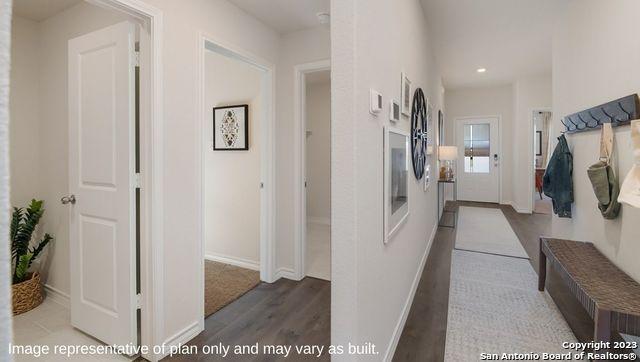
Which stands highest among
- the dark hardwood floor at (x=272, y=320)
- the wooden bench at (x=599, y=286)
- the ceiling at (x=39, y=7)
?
the ceiling at (x=39, y=7)

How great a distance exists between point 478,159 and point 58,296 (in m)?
7.80

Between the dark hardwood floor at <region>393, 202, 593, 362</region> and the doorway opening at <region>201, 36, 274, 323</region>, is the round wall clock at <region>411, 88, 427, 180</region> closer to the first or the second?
the dark hardwood floor at <region>393, 202, 593, 362</region>

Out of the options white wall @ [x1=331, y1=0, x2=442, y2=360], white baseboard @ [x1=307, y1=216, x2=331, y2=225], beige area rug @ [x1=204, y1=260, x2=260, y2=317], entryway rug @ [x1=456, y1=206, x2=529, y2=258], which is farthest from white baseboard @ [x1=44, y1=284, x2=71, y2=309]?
entryway rug @ [x1=456, y1=206, x2=529, y2=258]

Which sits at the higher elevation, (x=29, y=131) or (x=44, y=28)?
(x=44, y=28)

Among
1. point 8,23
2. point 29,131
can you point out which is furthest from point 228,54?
point 8,23

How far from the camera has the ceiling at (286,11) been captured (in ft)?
8.22

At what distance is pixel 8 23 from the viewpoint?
369mm

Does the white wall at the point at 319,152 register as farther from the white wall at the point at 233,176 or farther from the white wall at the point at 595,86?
the white wall at the point at 595,86

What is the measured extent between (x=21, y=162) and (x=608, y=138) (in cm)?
457

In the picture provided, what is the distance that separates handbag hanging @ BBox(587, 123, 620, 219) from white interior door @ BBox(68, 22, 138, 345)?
2955mm

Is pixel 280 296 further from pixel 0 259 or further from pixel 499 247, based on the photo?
pixel 499 247

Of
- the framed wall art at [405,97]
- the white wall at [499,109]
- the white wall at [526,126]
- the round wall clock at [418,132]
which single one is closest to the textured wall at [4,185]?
the framed wall art at [405,97]

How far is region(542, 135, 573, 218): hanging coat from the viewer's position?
8.73ft

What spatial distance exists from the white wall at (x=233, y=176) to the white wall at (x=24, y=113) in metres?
1.47
